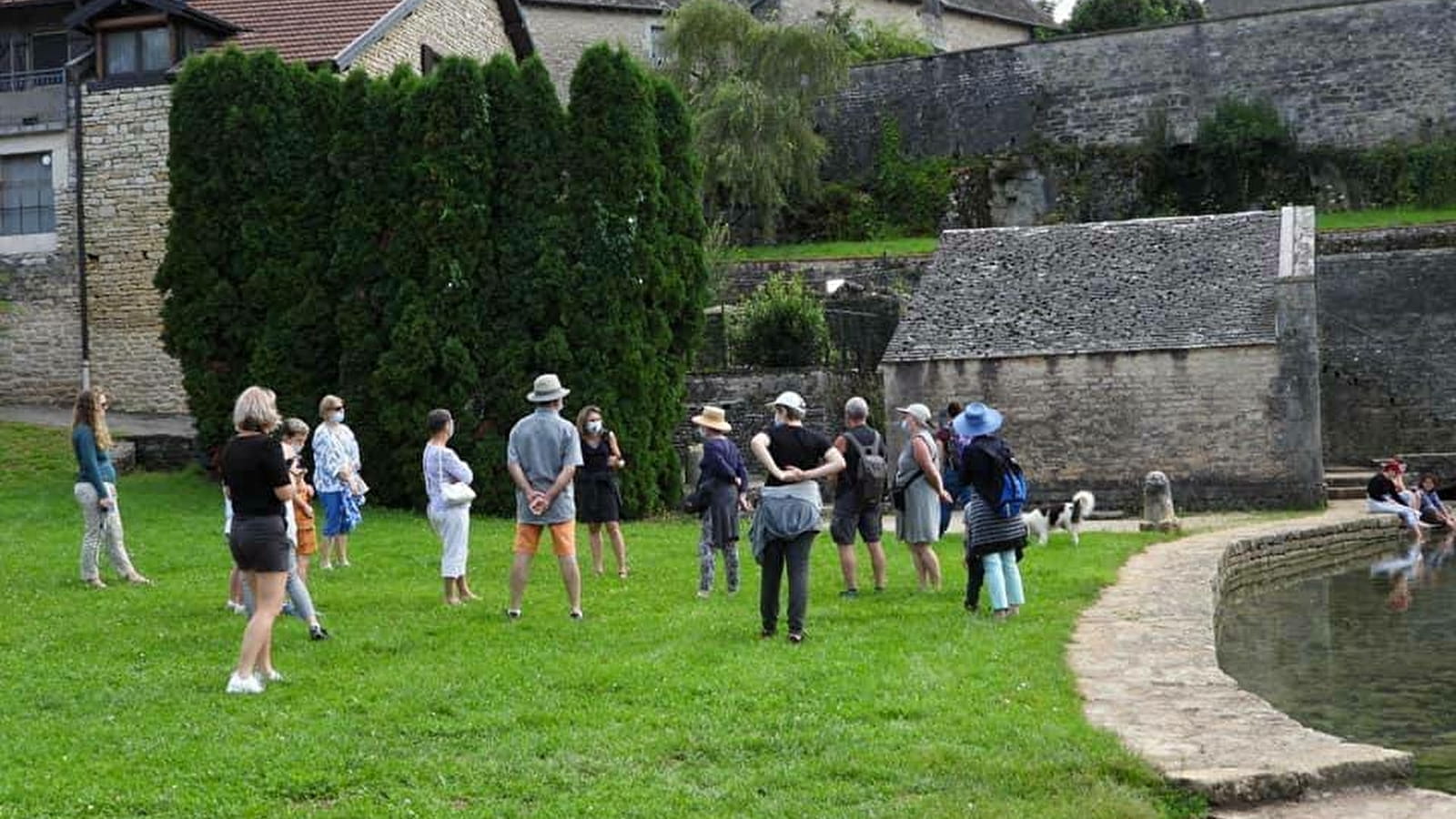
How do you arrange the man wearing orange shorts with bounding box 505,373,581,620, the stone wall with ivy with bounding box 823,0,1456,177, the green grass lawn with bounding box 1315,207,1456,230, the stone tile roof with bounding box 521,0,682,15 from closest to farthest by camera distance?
the man wearing orange shorts with bounding box 505,373,581,620 → the green grass lawn with bounding box 1315,207,1456,230 → the stone wall with ivy with bounding box 823,0,1456,177 → the stone tile roof with bounding box 521,0,682,15

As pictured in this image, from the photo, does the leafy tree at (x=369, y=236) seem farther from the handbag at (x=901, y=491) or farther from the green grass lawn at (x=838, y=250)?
the green grass lawn at (x=838, y=250)

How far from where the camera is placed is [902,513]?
47.4 feet

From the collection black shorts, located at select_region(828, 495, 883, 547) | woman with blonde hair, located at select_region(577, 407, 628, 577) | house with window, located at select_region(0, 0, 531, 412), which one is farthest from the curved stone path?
house with window, located at select_region(0, 0, 531, 412)

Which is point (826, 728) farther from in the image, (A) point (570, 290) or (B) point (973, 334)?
(B) point (973, 334)

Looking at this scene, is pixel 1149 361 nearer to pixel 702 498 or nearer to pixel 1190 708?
pixel 702 498

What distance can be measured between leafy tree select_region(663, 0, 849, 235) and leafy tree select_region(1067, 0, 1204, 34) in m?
17.4

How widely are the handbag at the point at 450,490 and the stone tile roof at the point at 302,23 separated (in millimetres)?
16907

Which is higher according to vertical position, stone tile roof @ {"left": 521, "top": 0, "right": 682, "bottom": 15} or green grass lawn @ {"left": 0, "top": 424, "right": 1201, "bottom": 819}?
stone tile roof @ {"left": 521, "top": 0, "right": 682, "bottom": 15}

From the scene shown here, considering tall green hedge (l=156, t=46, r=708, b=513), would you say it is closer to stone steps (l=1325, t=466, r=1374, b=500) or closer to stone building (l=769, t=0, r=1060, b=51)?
stone steps (l=1325, t=466, r=1374, b=500)

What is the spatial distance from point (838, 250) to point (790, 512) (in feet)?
109

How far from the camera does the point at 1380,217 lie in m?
41.1

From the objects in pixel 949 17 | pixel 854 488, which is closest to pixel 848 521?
pixel 854 488

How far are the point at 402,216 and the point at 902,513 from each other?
39.8ft

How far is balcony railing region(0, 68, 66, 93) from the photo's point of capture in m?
32.1
